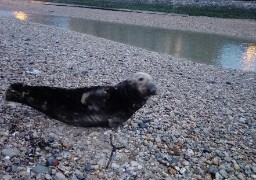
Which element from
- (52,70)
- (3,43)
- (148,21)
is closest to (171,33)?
(148,21)

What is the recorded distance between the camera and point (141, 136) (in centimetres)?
524

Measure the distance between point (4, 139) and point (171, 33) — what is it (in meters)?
21.3

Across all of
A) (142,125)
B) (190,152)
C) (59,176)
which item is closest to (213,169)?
(190,152)

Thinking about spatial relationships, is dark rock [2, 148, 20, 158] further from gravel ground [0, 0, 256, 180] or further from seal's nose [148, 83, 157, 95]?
seal's nose [148, 83, 157, 95]

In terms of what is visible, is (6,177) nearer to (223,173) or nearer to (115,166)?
(115,166)

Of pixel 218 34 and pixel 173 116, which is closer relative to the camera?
pixel 173 116

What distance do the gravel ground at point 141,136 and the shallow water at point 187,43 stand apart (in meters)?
6.93

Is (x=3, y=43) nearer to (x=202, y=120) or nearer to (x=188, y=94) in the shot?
(x=188, y=94)

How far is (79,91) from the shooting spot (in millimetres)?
5113

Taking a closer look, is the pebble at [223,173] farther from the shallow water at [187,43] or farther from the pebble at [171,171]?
the shallow water at [187,43]

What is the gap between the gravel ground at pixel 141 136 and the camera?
4281 millimetres

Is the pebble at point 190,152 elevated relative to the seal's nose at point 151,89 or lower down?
lower down

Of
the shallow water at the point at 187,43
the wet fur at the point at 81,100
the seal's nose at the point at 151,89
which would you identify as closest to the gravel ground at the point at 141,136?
the wet fur at the point at 81,100

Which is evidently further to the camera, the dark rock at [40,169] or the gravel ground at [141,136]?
the gravel ground at [141,136]
